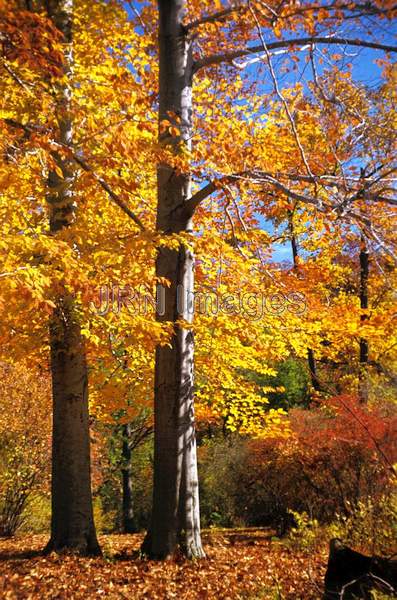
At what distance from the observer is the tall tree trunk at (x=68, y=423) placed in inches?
249

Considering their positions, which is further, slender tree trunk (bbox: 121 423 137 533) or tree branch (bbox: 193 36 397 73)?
slender tree trunk (bbox: 121 423 137 533)

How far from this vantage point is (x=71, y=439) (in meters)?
6.50

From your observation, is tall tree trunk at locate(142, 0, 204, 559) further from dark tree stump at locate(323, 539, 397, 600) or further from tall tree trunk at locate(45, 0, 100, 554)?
dark tree stump at locate(323, 539, 397, 600)

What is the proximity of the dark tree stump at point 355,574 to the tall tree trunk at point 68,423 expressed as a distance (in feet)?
12.1

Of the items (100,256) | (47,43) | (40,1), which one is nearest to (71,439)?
(100,256)

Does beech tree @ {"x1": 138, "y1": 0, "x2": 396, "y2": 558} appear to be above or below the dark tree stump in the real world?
above

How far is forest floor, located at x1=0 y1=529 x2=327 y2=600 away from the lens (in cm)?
477

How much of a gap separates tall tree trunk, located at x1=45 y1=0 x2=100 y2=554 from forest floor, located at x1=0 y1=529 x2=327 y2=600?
1.26 feet

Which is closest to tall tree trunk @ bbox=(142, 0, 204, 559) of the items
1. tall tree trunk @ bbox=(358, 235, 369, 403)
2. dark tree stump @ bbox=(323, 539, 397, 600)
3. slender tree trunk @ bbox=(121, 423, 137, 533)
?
dark tree stump @ bbox=(323, 539, 397, 600)

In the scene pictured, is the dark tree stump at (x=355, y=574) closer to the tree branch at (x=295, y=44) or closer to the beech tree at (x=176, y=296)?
the beech tree at (x=176, y=296)

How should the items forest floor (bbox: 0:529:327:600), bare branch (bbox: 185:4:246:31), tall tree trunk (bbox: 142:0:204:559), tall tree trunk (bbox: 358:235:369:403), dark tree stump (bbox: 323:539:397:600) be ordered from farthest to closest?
tall tree trunk (bbox: 358:235:369:403) < tall tree trunk (bbox: 142:0:204:559) < bare branch (bbox: 185:4:246:31) < forest floor (bbox: 0:529:327:600) < dark tree stump (bbox: 323:539:397:600)

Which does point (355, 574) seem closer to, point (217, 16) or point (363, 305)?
point (217, 16)

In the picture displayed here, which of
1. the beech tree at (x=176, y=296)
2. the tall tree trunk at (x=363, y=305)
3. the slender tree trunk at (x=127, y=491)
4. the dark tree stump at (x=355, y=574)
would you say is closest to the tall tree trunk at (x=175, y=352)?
the beech tree at (x=176, y=296)

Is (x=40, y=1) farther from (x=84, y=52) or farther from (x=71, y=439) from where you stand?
(x=71, y=439)
